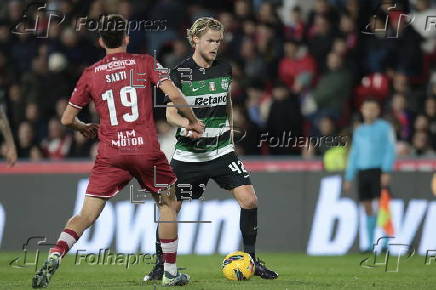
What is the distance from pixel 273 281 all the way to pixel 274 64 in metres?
8.07

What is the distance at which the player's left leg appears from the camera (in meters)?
10.2

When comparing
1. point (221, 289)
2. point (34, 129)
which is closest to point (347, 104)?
point (34, 129)

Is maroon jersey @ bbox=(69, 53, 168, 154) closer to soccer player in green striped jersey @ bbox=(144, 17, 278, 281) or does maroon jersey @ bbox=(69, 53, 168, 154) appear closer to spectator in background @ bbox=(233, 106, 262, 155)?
soccer player in green striped jersey @ bbox=(144, 17, 278, 281)

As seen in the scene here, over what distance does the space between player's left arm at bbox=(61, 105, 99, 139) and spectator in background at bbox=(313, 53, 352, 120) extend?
25.6ft

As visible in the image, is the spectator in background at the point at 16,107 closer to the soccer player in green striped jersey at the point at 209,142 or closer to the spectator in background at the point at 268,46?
the spectator in background at the point at 268,46

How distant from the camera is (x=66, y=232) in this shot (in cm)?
916

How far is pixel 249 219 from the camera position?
407 inches

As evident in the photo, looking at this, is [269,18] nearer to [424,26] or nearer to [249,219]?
[424,26]

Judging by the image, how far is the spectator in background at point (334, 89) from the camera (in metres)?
16.8

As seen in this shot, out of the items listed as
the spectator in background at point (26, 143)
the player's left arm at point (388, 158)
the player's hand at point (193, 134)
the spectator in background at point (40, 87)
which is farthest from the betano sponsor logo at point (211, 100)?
the spectator in background at point (40, 87)

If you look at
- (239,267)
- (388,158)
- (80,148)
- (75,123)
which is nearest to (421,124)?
(388,158)

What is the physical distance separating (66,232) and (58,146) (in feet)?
25.2

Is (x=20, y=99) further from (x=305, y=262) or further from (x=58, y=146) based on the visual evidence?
(x=305, y=262)

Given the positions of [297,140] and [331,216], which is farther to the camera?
[297,140]
